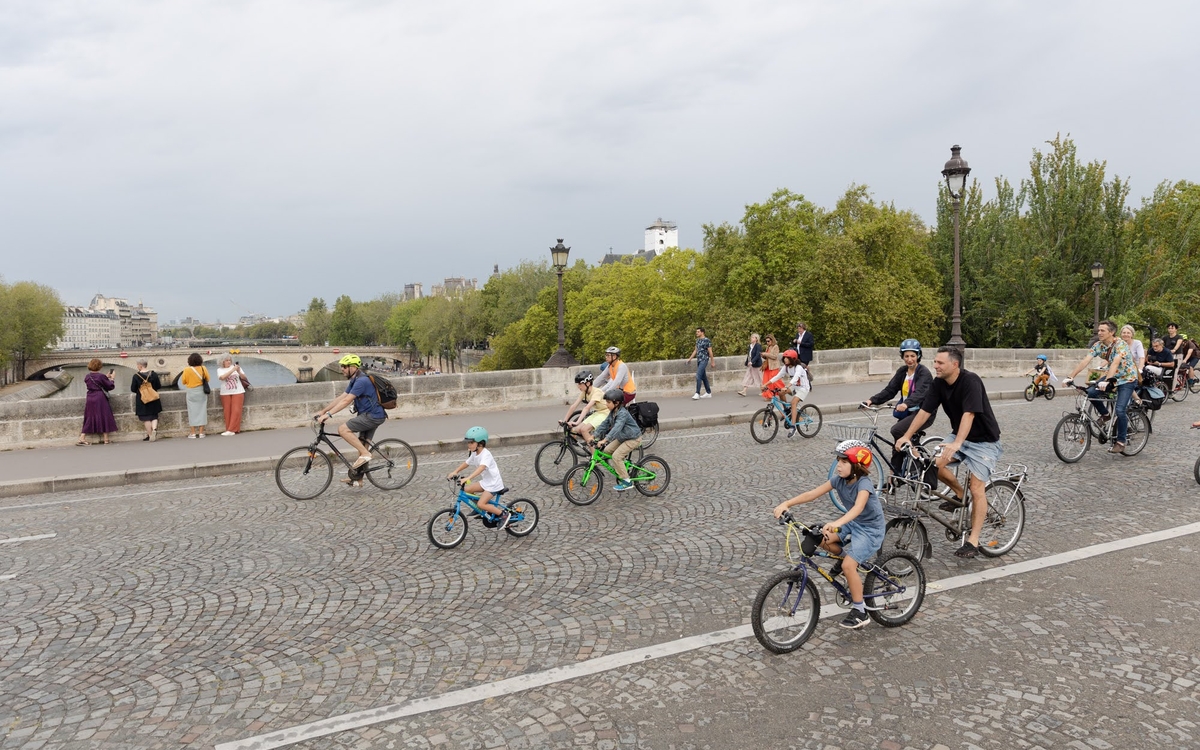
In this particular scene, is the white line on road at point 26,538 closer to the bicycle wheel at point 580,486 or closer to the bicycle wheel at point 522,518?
the bicycle wheel at point 522,518

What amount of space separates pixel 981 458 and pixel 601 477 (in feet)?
12.9

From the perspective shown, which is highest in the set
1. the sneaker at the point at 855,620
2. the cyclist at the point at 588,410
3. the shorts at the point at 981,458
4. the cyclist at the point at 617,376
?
the cyclist at the point at 617,376

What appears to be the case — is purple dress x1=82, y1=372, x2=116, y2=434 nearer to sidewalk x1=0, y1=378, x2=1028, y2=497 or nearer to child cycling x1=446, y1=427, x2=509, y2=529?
sidewalk x1=0, y1=378, x2=1028, y2=497

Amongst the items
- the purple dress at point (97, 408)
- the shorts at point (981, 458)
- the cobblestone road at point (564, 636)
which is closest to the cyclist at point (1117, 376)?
the cobblestone road at point (564, 636)

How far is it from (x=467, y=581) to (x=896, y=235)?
37.7 metres

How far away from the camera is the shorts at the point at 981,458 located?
612 cm

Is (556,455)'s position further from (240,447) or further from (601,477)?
(240,447)

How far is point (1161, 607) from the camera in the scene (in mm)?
5207

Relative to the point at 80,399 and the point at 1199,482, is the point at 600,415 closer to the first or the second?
the point at 1199,482

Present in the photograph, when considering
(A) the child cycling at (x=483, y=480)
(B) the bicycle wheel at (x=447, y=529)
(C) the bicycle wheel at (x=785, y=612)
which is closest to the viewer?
(C) the bicycle wheel at (x=785, y=612)

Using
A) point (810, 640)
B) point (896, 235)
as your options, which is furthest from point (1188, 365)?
point (896, 235)

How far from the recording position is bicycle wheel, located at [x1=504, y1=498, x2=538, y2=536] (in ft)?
23.7

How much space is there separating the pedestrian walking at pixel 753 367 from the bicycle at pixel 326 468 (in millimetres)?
8989

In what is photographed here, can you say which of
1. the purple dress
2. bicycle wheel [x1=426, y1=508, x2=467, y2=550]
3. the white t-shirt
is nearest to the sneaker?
the white t-shirt
